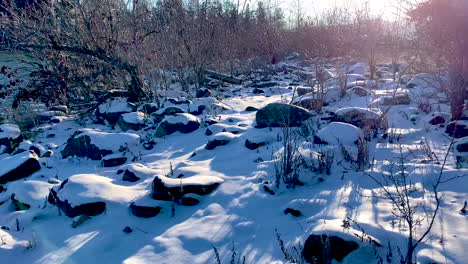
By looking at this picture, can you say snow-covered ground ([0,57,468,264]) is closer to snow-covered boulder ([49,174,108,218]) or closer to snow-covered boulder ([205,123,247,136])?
snow-covered boulder ([49,174,108,218])

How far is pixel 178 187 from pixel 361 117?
105 inches

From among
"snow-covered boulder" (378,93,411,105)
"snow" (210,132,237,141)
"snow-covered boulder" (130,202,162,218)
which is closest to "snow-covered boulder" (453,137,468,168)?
"snow-covered boulder" (378,93,411,105)

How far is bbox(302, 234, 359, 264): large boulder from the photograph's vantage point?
2145 mm

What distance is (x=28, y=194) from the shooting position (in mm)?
3523

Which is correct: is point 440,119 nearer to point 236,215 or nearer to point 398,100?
point 398,100

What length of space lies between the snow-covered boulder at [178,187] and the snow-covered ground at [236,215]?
0.17 feet

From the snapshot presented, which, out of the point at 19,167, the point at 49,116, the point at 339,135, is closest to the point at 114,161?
the point at 19,167

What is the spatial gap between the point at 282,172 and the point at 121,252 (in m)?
1.59

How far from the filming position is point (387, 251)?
213 centimetres

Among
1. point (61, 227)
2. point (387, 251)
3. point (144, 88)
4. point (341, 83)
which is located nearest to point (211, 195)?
point (61, 227)

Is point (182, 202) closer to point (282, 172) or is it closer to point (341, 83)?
point (282, 172)

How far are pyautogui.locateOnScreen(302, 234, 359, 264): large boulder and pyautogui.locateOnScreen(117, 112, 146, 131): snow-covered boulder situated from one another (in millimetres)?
4563

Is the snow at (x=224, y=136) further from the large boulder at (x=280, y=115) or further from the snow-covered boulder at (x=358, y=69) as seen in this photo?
the snow-covered boulder at (x=358, y=69)

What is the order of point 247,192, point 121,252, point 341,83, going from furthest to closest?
point 341,83 < point 247,192 < point 121,252
